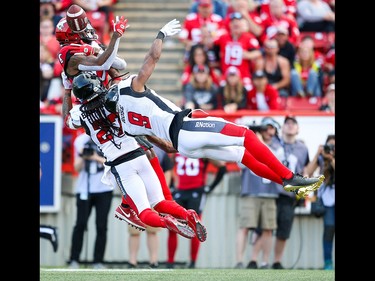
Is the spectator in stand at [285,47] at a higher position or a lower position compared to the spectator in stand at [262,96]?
higher

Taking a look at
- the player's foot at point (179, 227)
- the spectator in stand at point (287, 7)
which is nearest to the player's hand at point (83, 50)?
the player's foot at point (179, 227)

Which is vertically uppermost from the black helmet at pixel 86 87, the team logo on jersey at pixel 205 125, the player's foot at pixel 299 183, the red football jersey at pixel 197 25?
the red football jersey at pixel 197 25

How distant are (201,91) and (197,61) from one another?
64cm

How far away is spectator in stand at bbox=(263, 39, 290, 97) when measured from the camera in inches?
623

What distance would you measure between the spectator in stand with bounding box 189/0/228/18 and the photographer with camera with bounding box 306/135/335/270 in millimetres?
3854

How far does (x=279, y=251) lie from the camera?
13.9m

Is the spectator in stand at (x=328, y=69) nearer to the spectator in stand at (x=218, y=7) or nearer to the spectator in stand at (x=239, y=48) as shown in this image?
the spectator in stand at (x=239, y=48)

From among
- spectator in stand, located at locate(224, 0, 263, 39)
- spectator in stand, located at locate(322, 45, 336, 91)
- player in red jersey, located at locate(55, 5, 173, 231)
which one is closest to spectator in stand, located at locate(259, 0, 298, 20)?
spectator in stand, located at locate(224, 0, 263, 39)

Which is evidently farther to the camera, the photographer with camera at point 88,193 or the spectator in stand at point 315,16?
the spectator in stand at point 315,16

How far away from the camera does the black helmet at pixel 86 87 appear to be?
1020 cm

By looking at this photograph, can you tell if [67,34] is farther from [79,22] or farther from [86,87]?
[86,87]

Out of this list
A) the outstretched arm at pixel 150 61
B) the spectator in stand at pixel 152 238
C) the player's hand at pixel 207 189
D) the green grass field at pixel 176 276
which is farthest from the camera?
the player's hand at pixel 207 189

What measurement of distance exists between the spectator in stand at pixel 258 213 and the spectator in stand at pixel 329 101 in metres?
1.45
